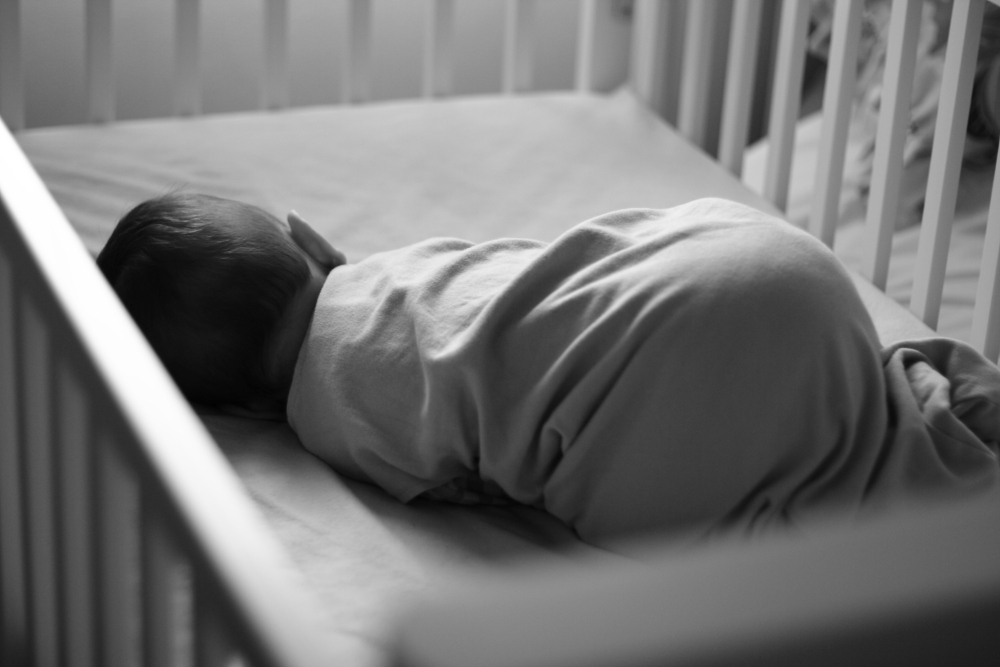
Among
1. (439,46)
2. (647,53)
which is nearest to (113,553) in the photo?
(439,46)

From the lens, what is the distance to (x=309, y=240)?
111 cm

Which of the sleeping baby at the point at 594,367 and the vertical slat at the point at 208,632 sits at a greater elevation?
the vertical slat at the point at 208,632

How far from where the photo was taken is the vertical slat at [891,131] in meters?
1.23

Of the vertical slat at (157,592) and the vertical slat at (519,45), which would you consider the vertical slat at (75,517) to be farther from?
the vertical slat at (519,45)

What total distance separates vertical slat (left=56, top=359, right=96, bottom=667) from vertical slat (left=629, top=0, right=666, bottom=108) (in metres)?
1.21

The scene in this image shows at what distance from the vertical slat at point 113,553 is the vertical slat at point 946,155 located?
87 cm

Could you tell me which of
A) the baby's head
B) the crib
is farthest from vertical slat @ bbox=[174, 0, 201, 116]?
the baby's head

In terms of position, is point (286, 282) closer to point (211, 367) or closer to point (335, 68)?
point (211, 367)

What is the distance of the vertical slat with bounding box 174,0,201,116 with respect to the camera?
1.49 meters

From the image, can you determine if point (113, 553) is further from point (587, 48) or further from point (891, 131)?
point (587, 48)

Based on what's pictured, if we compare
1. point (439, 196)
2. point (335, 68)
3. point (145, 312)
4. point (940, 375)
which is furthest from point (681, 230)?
point (335, 68)

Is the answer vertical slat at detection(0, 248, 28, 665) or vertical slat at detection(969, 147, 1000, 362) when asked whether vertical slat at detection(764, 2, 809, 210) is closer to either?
vertical slat at detection(969, 147, 1000, 362)

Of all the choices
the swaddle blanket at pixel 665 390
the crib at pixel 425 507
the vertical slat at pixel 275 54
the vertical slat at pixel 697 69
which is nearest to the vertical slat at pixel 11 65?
the crib at pixel 425 507

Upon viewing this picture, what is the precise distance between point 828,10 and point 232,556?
5.58ft
